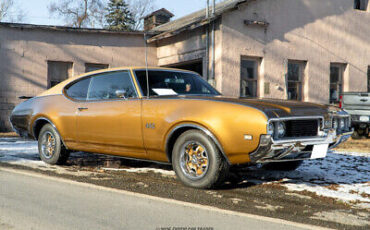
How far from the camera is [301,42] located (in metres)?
15.4

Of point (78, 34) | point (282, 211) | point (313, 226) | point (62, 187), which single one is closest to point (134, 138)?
point (62, 187)

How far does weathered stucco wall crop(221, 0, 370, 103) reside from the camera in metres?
14.0

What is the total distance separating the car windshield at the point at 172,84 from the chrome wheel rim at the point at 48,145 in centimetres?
203

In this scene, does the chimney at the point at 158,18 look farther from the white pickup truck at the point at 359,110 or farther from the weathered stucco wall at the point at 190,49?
the white pickup truck at the point at 359,110

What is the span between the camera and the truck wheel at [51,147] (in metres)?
6.23

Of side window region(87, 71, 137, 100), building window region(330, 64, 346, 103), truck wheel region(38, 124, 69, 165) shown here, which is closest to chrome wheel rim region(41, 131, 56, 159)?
truck wheel region(38, 124, 69, 165)

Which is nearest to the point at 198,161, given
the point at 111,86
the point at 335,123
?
the point at 335,123

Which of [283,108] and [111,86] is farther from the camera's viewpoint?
[111,86]

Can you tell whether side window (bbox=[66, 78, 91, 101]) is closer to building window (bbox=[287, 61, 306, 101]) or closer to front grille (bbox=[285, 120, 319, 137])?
front grille (bbox=[285, 120, 319, 137])

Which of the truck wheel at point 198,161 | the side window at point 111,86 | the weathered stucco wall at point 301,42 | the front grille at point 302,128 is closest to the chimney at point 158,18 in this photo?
the weathered stucco wall at point 301,42

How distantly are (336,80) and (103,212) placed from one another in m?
14.9

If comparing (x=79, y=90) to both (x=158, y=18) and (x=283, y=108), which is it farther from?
(x=158, y=18)

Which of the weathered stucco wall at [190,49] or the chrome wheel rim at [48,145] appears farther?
the weathered stucco wall at [190,49]

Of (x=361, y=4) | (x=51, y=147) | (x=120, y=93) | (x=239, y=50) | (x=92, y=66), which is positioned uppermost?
(x=361, y=4)
